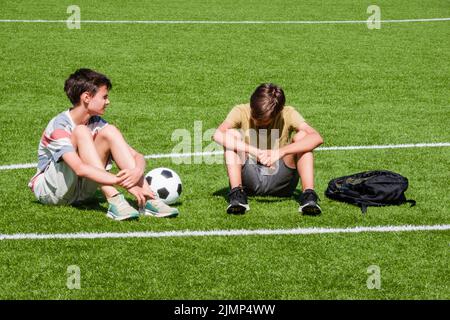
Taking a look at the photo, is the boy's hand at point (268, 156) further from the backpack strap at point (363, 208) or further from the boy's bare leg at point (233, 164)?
the backpack strap at point (363, 208)

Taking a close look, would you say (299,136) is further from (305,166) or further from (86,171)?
(86,171)

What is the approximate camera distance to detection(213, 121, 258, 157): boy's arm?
8.34m

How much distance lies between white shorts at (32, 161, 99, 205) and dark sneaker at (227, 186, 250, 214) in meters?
1.33

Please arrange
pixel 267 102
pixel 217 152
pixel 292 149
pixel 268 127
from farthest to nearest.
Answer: pixel 217 152 → pixel 268 127 → pixel 292 149 → pixel 267 102

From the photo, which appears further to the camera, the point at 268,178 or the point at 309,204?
the point at 268,178

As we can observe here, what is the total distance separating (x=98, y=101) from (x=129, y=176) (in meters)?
0.84

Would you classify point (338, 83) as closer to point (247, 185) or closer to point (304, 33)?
point (304, 33)

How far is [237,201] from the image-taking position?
8156mm

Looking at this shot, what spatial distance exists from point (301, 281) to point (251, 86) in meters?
8.98

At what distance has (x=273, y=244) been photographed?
738 centimetres

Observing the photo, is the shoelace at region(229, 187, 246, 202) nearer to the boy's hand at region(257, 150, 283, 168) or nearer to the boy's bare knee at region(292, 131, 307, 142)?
the boy's hand at region(257, 150, 283, 168)

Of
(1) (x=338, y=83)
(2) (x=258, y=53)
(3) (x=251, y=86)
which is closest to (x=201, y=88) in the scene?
(3) (x=251, y=86)

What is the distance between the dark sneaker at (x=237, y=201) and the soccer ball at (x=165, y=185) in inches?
24.0

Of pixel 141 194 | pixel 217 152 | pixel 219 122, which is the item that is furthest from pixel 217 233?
pixel 219 122
